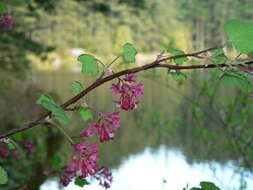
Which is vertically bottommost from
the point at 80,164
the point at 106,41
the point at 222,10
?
the point at 80,164

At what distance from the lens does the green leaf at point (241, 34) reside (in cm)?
61

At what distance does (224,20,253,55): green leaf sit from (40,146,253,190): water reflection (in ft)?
10.6

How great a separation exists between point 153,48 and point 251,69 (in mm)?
54422

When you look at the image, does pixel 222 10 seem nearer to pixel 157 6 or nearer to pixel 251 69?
pixel 157 6

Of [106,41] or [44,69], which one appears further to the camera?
[106,41]

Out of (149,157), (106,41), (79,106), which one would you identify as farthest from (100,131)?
(106,41)

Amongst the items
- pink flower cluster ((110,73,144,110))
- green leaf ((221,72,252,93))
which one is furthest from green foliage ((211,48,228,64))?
pink flower cluster ((110,73,144,110))

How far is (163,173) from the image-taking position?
5.61 m

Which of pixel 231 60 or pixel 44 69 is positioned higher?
pixel 44 69

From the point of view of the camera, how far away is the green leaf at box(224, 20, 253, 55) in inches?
24.1

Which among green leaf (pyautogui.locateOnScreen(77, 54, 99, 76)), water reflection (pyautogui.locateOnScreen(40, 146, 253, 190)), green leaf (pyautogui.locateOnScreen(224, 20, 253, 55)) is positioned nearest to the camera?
green leaf (pyautogui.locateOnScreen(224, 20, 253, 55))

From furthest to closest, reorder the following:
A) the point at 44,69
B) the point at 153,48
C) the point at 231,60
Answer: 1. the point at 153,48
2. the point at 44,69
3. the point at 231,60

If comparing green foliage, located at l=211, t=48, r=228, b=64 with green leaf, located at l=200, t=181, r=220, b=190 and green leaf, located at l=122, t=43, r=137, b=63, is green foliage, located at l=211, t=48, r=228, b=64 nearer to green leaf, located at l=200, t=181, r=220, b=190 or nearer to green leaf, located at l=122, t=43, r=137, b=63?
green leaf, located at l=122, t=43, r=137, b=63

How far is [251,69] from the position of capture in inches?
26.5
